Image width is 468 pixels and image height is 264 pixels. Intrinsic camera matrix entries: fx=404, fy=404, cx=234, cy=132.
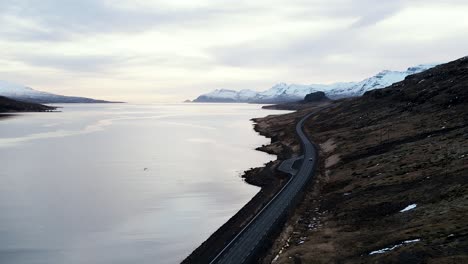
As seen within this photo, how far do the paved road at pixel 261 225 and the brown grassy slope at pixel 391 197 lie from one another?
5.98 ft

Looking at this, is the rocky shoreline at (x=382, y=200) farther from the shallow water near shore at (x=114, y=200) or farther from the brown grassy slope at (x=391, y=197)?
the shallow water near shore at (x=114, y=200)

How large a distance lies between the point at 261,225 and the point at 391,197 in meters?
14.4

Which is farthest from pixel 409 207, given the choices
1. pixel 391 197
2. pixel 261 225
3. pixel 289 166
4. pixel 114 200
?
pixel 114 200

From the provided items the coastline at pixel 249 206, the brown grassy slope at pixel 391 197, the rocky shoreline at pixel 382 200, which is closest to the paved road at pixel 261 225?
the coastline at pixel 249 206

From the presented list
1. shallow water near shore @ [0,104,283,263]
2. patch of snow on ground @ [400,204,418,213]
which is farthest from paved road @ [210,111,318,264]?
patch of snow on ground @ [400,204,418,213]

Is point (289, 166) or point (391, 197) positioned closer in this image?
point (391, 197)

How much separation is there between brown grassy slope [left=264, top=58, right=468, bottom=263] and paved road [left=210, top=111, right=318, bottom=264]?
1.82m

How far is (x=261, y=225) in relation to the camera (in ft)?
139

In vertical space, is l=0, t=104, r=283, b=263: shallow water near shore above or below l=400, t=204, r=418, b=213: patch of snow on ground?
below

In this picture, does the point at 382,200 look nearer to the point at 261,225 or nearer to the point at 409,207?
the point at 409,207

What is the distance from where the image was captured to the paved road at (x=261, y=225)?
34.7m

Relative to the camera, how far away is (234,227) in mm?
45000

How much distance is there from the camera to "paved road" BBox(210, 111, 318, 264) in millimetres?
34688

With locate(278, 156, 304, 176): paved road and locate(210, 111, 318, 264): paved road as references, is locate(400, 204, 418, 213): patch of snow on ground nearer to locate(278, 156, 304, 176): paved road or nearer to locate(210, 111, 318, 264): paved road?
locate(210, 111, 318, 264): paved road
